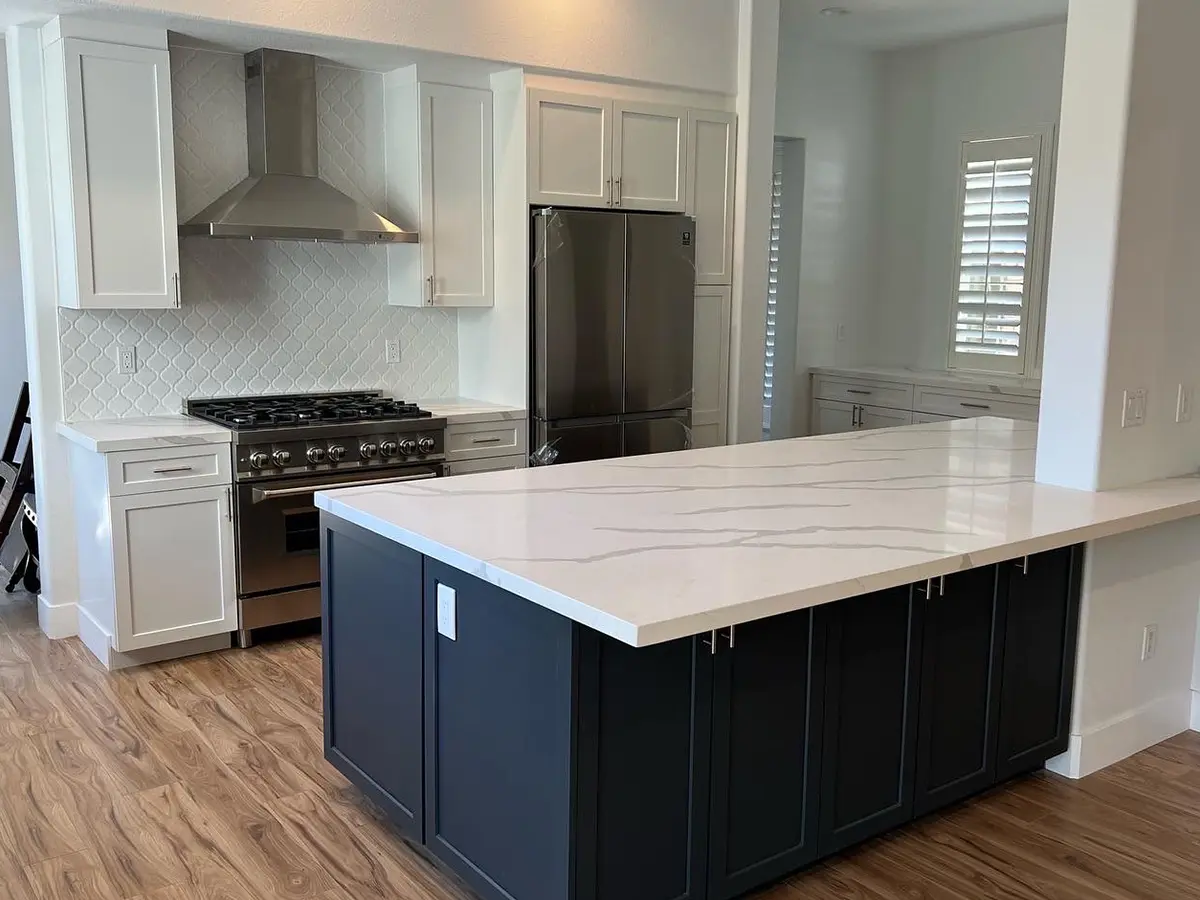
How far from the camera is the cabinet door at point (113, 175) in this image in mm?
3873

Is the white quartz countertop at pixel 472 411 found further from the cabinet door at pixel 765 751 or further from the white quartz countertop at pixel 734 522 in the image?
the cabinet door at pixel 765 751

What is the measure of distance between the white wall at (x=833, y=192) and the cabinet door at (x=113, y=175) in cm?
358

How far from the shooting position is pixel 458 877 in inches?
104

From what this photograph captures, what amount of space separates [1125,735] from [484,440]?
2711mm

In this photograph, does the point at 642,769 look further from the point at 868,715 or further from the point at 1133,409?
the point at 1133,409

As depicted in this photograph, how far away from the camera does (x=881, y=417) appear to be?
6.38 meters

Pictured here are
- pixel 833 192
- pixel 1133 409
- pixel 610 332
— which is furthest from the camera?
pixel 833 192

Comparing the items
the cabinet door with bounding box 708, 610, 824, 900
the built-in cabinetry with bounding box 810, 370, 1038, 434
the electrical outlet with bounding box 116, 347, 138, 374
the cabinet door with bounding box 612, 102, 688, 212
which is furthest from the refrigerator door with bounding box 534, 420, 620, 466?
the cabinet door with bounding box 708, 610, 824, 900

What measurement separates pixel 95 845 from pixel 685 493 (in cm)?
180

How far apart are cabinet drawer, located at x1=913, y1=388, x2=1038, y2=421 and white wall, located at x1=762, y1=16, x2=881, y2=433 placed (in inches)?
32.7

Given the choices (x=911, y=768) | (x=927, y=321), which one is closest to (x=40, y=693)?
(x=911, y=768)

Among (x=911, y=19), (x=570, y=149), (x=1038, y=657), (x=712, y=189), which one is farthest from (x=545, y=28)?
(x=1038, y=657)

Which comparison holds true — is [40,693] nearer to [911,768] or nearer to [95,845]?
[95,845]

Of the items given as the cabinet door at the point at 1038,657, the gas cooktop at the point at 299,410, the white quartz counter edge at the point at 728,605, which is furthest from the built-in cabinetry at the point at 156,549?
the cabinet door at the point at 1038,657
